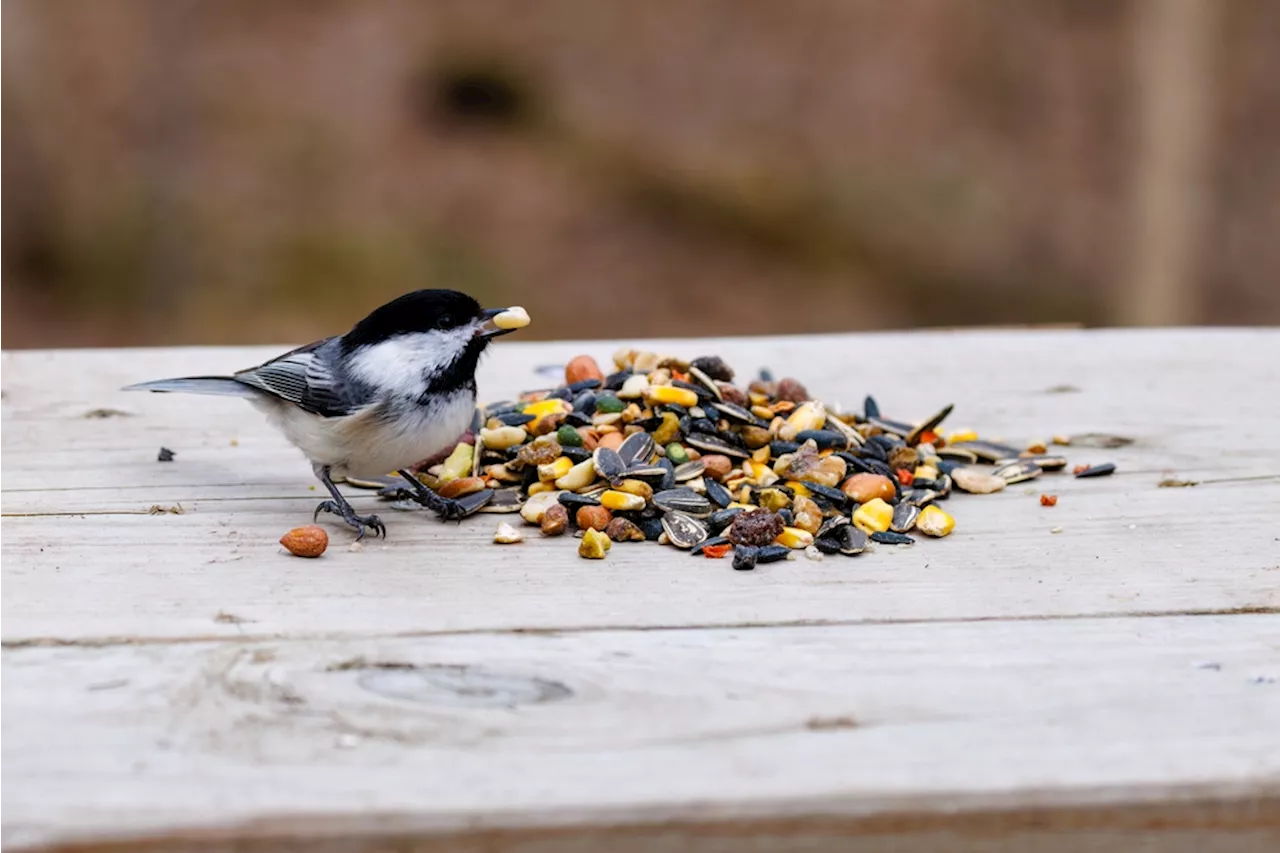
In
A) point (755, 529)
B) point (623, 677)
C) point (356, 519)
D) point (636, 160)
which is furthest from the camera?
point (636, 160)

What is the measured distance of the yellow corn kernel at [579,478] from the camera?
200 centimetres

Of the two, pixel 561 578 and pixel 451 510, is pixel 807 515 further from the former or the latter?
pixel 451 510

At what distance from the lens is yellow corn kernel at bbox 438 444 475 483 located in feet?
7.04

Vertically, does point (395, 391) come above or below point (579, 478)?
above

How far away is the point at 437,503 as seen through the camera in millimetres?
1993

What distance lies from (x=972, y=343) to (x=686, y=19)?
14.2 feet

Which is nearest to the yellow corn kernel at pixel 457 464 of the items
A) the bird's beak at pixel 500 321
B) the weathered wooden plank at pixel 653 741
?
the bird's beak at pixel 500 321

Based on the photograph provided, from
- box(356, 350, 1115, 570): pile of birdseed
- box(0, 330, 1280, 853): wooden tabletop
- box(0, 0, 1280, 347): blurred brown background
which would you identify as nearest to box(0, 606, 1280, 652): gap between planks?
box(0, 330, 1280, 853): wooden tabletop

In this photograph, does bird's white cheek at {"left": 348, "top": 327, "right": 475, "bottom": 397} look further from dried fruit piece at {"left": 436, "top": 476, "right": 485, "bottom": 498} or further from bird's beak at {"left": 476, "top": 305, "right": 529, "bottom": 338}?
dried fruit piece at {"left": 436, "top": 476, "right": 485, "bottom": 498}

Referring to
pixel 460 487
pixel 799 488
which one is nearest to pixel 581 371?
pixel 460 487

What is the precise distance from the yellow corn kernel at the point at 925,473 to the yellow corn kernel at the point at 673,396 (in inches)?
14.9

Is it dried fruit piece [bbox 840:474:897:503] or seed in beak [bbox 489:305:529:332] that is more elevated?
seed in beak [bbox 489:305:529:332]

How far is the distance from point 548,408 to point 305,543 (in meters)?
0.60

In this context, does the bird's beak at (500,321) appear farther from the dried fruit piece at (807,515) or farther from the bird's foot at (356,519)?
the dried fruit piece at (807,515)
